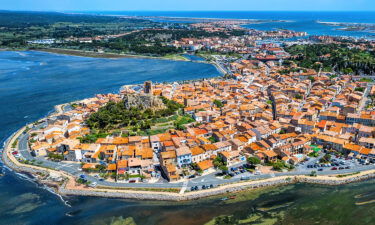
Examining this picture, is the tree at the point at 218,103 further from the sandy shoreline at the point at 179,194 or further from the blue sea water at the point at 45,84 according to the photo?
the blue sea water at the point at 45,84

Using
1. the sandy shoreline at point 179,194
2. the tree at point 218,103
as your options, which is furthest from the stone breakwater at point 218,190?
the tree at point 218,103

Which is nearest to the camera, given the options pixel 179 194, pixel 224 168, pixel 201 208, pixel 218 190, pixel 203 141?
pixel 201 208

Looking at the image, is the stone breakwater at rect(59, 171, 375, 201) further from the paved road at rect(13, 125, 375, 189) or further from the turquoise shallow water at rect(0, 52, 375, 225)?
the paved road at rect(13, 125, 375, 189)

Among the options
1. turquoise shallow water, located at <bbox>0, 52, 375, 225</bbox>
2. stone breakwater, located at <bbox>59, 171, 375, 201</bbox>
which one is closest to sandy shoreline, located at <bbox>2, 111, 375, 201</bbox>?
stone breakwater, located at <bbox>59, 171, 375, 201</bbox>

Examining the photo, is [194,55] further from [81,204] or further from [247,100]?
[81,204]

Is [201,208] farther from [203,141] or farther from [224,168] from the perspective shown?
[203,141]

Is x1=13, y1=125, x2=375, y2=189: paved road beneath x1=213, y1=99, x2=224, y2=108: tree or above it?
beneath

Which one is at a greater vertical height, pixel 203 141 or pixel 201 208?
pixel 203 141

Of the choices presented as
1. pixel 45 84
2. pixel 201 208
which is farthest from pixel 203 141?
pixel 45 84
